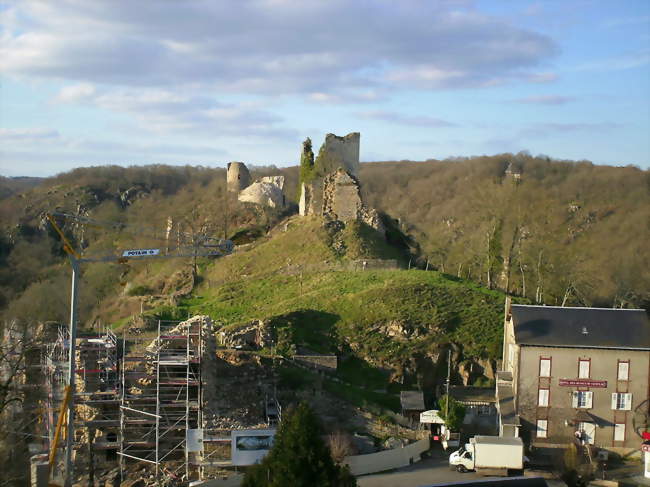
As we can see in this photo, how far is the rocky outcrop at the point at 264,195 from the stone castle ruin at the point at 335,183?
6529 mm

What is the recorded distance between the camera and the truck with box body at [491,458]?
31.9m

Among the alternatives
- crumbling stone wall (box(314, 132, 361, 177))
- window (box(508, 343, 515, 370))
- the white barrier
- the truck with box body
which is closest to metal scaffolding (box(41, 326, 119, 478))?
the white barrier

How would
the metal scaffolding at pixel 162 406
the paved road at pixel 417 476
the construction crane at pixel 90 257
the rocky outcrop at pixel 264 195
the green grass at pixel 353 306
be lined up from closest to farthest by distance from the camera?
the construction crane at pixel 90 257, the paved road at pixel 417 476, the metal scaffolding at pixel 162 406, the green grass at pixel 353 306, the rocky outcrop at pixel 264 195

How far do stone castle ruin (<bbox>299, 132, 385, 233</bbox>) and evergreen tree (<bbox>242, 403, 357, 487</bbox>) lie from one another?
3047 centimetres

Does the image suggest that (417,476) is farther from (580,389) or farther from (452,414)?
(580,389)

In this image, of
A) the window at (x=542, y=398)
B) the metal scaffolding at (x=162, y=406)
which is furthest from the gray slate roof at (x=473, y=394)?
the metal scaffolding at (x=162, y=406)

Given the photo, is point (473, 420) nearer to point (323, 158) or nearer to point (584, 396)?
point (584, 396)

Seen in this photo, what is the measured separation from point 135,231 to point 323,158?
42.9ft

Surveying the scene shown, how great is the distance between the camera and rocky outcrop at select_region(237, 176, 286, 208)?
6581cm

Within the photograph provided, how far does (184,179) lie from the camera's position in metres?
127

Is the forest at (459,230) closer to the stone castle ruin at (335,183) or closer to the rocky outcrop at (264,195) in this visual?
the rocky outcrop at (264,195)

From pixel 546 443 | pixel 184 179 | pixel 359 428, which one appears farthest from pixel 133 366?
pixel 184 179

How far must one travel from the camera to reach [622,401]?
3534 cm

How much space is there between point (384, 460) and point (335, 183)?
26.1 m
